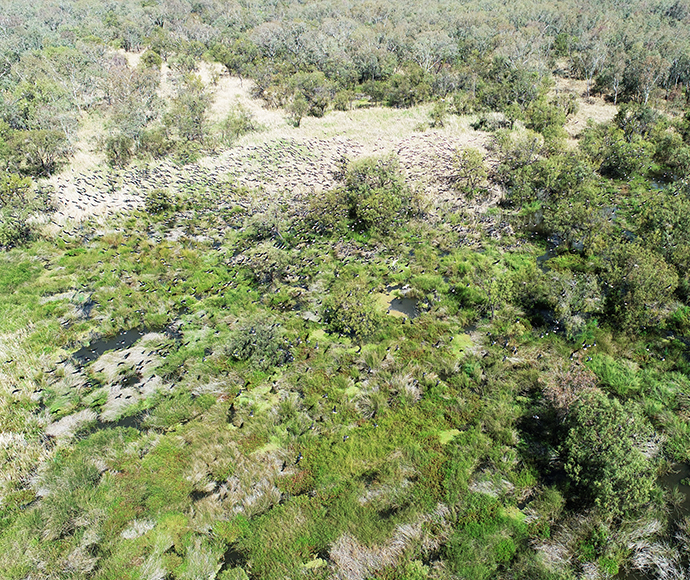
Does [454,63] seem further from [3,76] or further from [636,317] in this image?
[3,76]

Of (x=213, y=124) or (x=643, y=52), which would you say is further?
(x=643, y=52)

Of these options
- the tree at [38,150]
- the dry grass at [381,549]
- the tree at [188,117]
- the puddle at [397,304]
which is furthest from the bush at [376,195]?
the tree at [38,150]

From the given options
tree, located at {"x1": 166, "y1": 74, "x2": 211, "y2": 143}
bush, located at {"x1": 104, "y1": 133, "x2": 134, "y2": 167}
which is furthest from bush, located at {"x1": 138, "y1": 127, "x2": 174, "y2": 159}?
tree, located at {"x1": 166, "y1": 74, "x2": 211, "y2": 143}

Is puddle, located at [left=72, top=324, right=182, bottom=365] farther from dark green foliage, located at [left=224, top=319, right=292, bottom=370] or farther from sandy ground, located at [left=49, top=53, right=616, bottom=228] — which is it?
sandy ground, located at [left=49, top=53, right=616, bottom=228]

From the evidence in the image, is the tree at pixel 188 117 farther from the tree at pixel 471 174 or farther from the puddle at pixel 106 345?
the puddle at pixel 106 345

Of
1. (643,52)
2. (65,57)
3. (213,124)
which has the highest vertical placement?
(643,52)

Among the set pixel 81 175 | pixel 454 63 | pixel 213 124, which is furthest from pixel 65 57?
pixel 454 63
